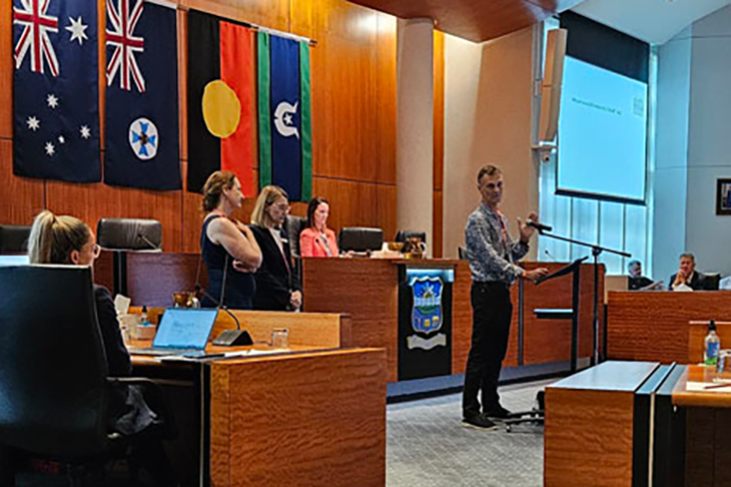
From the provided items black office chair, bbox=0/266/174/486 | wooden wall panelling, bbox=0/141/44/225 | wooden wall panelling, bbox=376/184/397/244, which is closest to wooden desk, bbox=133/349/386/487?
black office chair, bbox=0/266/174/486

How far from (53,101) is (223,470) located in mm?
4623

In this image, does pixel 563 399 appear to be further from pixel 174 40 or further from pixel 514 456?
pixel 174 40

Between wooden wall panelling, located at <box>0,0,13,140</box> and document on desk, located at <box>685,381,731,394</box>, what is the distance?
5444 mm

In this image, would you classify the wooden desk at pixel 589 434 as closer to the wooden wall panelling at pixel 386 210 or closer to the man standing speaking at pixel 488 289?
the man standing speaking at pixel 488 289

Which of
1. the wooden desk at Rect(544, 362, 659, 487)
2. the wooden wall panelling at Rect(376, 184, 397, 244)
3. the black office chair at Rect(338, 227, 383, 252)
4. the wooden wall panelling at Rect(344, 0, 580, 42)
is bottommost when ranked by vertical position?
the wooden desk at Rect(544, 362, 659, 487)

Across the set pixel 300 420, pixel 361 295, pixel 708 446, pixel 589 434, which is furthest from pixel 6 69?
pixel 589 434

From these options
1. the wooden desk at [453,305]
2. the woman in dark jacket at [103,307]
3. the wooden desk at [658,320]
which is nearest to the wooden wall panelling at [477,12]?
the wooden desk at [453,305]

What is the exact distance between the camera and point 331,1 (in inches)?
353

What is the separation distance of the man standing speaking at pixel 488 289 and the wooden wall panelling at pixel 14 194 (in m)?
3.35

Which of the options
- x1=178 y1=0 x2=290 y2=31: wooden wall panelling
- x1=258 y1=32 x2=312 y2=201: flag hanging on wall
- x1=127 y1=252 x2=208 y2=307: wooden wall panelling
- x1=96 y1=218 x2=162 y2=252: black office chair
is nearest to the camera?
x1=127 y1=252 x2=208 y2=307: wooden wall panelling

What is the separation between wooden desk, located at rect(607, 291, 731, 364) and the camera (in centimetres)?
435

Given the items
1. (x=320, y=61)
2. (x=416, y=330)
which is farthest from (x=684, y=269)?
(x=320, y=61)

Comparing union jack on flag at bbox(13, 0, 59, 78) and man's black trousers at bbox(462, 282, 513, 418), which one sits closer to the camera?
man's black trousers at bbox(462, 282, 513, 418)

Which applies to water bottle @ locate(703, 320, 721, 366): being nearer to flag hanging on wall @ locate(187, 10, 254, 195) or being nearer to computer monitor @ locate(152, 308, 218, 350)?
computer monitor @ locate(152, 308, 218, 350)
